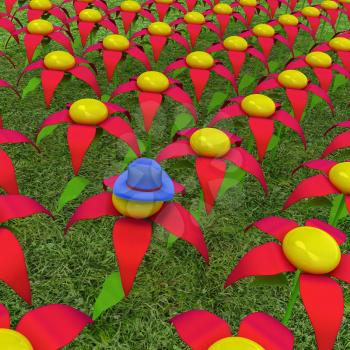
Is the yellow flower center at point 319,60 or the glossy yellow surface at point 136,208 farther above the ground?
the yellow flower center at point 319,60

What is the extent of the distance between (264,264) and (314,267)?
10cm

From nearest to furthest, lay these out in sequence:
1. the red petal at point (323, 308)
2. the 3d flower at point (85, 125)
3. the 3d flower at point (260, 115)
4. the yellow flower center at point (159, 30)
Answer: the red petal at point (323, 308), the 3d flower at point (85, 125), the 3d flower at point (260, 115), the yellow flower center at point (159, 30)

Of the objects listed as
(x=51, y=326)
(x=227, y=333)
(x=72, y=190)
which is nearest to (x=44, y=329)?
(x=51, y=326)

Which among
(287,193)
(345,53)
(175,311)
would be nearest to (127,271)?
(175,311)

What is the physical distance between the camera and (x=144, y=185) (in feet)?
2.86

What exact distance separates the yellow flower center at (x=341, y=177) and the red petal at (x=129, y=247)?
0.55 meters

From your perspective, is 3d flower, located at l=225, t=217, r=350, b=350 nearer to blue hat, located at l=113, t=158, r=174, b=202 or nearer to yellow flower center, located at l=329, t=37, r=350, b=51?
blue hat, located at l=113, t=158, r=174, b=202

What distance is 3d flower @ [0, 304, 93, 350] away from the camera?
0.64m

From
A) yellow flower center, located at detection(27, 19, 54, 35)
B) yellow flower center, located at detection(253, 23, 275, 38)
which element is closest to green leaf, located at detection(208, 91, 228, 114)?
yellow flower center, located at detection(253, 23, 275, 38)

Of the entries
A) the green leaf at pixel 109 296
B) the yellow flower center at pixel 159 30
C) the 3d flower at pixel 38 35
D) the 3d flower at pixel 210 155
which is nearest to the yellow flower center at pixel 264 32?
the yellow flower center at pixel 159 30

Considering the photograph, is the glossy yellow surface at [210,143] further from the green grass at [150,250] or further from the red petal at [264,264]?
the red petal at [264,264]

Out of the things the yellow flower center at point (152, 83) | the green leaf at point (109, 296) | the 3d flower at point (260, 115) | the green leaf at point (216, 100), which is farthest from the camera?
the green leaf at point (216, 100)

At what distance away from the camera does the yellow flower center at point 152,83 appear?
1469mm

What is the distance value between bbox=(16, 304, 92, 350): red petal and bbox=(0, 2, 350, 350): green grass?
41 cm
